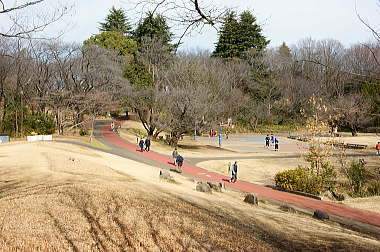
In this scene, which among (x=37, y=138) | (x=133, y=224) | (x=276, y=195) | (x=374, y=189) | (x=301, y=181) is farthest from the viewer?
(x=37, y=138)

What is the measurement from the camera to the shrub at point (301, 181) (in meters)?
21.0

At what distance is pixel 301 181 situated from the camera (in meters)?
21.3

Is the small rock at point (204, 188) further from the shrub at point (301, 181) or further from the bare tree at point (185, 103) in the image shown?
the bare tree at point (185, 103)

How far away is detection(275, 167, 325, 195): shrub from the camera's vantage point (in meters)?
21.0

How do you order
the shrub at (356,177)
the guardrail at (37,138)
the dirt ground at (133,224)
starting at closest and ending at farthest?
the dirt ground at (133,224) → the shrub at (356,177) → the guardrail at (37,138)

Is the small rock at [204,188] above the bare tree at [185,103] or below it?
below

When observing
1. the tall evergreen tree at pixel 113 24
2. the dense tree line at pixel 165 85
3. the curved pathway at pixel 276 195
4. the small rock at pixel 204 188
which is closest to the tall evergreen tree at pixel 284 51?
the dense tree line at pixel 165 85

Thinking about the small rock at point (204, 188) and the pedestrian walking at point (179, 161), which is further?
the pedestrian walking at point (179, 161)

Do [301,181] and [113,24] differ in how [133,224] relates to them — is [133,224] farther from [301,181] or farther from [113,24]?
[113,24]

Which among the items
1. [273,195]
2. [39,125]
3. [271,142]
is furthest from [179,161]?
[271,142]

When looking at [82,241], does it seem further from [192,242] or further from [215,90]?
[215,90]

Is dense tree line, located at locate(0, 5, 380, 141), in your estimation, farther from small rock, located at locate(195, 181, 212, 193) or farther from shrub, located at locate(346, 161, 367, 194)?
small rock, located at locate(195, 181, 212, 193)

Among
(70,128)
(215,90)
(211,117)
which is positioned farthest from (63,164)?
(215,90)

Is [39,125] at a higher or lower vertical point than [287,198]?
higher
